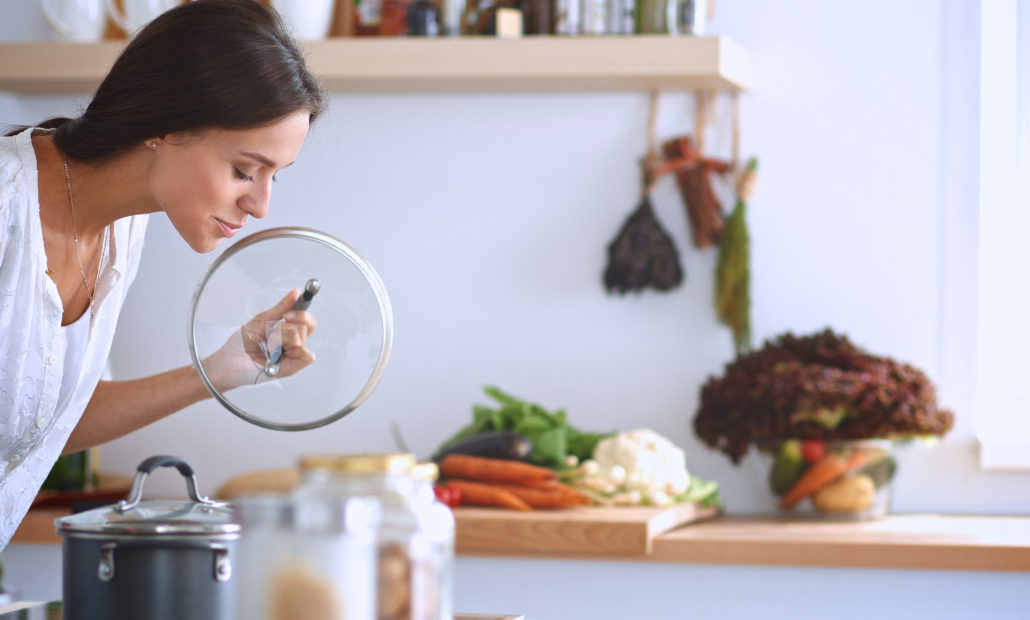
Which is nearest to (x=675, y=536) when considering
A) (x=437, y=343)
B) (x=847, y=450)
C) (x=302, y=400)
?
(x=847, y=450)

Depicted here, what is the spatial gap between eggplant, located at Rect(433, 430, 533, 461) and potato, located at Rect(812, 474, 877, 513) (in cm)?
52

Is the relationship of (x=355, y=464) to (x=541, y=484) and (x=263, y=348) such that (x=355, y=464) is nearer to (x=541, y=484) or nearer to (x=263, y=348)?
(x=263, y=348)

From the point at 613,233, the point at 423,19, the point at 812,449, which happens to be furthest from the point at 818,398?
the point at 423,19

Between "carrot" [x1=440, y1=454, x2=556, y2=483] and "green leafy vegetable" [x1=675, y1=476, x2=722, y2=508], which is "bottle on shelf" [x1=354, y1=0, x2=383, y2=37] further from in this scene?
"green leafy vegetable" [x1=675, y1=476, x2=722, y2=508]

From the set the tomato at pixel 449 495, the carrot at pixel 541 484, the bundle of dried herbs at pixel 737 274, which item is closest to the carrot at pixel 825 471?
the bundle of dried herbs at pixel 737 274


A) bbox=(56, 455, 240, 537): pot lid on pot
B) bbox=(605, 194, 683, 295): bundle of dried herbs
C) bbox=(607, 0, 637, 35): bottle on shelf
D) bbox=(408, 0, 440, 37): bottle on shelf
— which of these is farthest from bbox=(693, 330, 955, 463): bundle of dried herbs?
bbox=(56, 455, 240, 537): pot lid on pot

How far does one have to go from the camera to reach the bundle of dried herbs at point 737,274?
2.25 m

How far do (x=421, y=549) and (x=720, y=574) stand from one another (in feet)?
4.23

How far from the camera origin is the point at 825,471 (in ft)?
6.64

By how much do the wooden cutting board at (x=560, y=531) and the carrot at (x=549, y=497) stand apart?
2 centimetres

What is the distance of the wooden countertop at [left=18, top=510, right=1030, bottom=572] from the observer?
181 centimetres

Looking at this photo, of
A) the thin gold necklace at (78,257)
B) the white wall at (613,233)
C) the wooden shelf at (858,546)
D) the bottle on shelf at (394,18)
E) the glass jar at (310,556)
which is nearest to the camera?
the glass jar at (310,556)

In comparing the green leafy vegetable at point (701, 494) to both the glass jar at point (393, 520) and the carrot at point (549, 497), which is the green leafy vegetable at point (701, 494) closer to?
the carrot at point (549, 497)

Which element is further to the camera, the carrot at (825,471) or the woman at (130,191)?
the carrot at (825,471)
